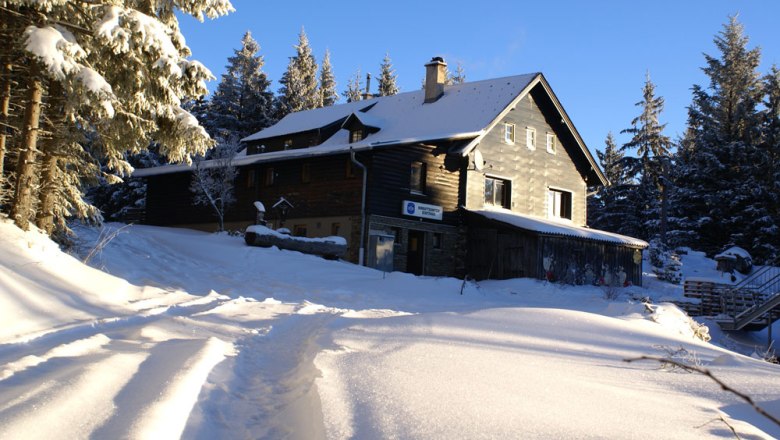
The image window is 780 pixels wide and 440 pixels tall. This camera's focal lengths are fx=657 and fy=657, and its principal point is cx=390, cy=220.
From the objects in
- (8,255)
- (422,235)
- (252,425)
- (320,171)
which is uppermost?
(320,171)

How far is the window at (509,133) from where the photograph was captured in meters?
A: 31.8

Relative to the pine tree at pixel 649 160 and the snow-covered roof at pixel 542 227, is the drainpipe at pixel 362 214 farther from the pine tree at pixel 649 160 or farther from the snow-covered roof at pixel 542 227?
the pine tree at pixel 649 160

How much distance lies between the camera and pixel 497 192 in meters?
31.8

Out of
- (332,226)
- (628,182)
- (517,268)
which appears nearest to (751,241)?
(628,182)

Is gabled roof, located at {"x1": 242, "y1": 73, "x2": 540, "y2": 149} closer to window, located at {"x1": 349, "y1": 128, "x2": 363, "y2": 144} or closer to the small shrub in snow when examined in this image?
window, located at {"x1": 349, "y1": 128, "x2": 363, "y2": 144}

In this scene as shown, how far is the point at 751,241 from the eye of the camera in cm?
4056

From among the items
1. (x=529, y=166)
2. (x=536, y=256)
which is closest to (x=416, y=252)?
(x=536, y=256)

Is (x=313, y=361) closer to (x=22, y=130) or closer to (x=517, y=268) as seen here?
(x=22, y=130)

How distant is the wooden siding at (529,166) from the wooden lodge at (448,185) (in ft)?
0.20

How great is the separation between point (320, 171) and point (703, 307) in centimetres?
1663

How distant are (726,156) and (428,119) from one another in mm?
23635

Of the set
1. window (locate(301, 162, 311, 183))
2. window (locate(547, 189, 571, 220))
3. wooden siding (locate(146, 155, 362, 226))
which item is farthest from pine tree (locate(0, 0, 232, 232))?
window (locate(547, 189, 571, 220))

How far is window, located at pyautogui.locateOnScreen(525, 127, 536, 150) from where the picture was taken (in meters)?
32.8

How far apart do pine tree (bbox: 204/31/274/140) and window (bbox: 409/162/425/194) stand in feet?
91.7
